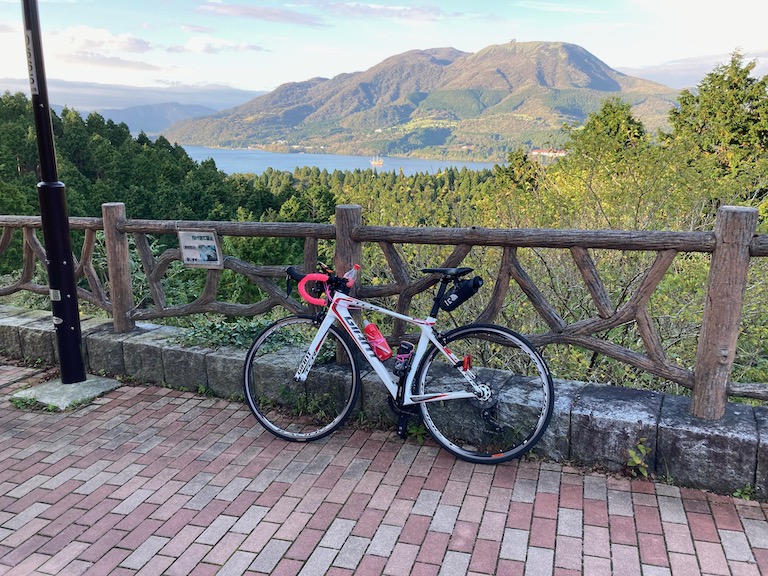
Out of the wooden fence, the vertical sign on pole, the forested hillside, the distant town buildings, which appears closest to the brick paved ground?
the wooden fence

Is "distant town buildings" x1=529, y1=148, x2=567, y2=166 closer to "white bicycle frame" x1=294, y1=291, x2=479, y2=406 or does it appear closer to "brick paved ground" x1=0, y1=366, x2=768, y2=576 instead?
"white bicycle frame" x1=294, y1=291, x2=479, y2=406

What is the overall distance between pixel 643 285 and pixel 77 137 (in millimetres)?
49924

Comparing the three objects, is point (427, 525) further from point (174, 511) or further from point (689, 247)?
point (689, 247)

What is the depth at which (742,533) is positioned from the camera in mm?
2953

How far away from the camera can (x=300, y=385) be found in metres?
4.36

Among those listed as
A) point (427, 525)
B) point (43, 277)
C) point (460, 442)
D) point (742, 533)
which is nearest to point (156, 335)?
point (460, 442)

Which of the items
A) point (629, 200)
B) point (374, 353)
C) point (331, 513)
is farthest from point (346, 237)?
point (629, 200)

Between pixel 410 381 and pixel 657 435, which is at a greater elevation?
pixel 410 381

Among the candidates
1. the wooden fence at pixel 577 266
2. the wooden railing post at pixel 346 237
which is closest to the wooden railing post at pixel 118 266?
the wooden fence at pixel 577 266

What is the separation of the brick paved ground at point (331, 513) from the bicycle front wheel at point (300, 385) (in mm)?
216

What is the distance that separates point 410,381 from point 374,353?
0.30 m

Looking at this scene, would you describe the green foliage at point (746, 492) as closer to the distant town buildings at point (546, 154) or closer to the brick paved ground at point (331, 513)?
the brick paved ground at point (331, 513)

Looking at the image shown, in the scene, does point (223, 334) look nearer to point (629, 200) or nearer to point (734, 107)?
point (629, 200)

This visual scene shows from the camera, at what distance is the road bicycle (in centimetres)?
369
